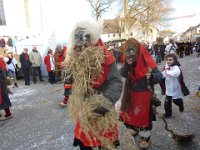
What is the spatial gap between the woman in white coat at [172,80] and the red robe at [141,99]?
1.58m

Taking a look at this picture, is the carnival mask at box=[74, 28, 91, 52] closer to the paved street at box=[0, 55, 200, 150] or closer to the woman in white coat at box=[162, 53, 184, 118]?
the paved street at box=[0, 55, 200, 150]

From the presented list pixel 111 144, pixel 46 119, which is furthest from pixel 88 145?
pixel 46 119

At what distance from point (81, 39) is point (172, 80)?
10.1 feet

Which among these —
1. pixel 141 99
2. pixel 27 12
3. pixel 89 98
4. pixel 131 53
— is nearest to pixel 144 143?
pixel 141 99

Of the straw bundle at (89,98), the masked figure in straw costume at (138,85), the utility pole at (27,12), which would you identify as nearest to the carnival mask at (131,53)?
the masked figure in straw costume at (138,85)

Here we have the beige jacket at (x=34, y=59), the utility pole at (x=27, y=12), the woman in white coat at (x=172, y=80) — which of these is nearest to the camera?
the woman in white coat at (x=172, y=80)

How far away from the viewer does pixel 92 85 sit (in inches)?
96.3

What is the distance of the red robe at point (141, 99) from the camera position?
11.1 ft

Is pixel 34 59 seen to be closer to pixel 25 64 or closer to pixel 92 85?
pixel 25 64

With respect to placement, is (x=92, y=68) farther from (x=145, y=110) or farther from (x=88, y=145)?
(x=145, y=110)

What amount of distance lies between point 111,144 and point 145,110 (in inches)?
46.5

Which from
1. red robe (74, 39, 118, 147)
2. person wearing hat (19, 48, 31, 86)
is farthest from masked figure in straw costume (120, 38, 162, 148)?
person wearing hat (19, 48, 31, 86)

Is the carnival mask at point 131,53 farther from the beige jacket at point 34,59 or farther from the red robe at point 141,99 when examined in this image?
the beige jacket at point 34,59

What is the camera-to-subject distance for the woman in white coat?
4.86 meters
